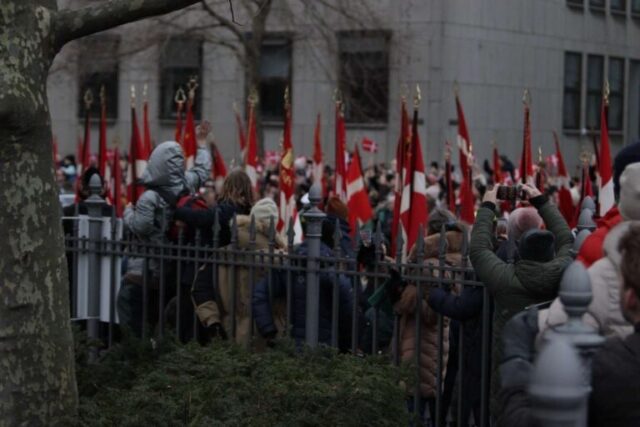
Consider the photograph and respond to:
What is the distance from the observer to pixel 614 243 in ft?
13.5

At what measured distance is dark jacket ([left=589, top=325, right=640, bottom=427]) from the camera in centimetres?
375

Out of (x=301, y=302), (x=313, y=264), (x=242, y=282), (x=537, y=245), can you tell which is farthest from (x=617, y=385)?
(x=242, y=282)

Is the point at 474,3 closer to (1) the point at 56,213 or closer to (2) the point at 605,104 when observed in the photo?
(2) the point at 605,104

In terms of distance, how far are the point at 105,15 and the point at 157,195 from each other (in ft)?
8.66

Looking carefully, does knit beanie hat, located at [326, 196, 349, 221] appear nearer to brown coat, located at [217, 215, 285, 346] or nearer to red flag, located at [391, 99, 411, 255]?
red flag, located at [391, 99, 411, 255]

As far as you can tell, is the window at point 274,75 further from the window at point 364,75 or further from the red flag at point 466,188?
the red flag at point 466,188

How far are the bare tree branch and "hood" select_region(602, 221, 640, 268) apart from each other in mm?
3222

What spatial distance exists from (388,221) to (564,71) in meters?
21.3

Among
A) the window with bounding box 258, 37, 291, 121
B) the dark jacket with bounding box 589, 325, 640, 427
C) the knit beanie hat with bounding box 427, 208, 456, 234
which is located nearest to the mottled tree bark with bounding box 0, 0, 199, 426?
the knit beanie hat with bounding box 427, 208, 456, 234

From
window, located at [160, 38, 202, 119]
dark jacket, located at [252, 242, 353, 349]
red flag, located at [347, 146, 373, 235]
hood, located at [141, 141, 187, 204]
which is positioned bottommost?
dark jacket, located at [252, 242, 353, 349]

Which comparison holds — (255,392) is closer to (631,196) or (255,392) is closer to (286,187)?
(631,196)

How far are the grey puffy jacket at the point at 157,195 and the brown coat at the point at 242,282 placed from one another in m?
0.62

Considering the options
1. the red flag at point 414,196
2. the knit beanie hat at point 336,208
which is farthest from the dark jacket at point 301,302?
the red flag at point 414,196

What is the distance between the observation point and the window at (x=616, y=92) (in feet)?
127
